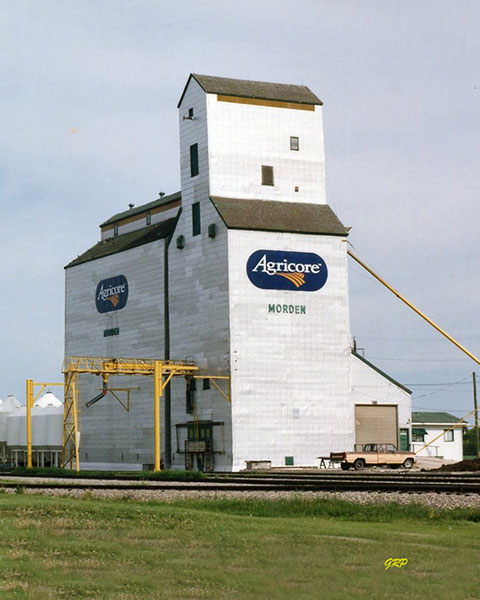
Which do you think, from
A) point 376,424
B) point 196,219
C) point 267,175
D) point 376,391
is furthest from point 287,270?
point 376,424

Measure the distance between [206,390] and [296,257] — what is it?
1014 cm

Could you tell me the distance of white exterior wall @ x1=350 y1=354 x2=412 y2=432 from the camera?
68.6 metres

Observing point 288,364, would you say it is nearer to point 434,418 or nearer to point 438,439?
point 438,439

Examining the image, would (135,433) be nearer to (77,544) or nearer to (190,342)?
(190,342)

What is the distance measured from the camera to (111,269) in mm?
77000

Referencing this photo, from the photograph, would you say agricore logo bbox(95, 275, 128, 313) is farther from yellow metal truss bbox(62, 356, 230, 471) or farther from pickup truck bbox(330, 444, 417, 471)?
pickup truck bbox(330, 444, 417, 471)

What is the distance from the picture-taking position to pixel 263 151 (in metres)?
68.4

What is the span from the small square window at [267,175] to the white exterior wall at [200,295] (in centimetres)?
391

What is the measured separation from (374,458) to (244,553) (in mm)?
42074

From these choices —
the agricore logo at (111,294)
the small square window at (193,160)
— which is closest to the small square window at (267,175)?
the small square window at (193,160)

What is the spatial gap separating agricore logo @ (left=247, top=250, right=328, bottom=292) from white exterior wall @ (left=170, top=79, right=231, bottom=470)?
6.83 feet

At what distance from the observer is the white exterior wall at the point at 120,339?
2800 inches

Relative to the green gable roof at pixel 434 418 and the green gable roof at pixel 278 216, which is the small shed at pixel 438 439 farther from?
the green gable roof at pixel 278 216

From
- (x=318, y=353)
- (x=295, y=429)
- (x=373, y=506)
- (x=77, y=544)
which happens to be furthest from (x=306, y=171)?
(x=77, y=544)
